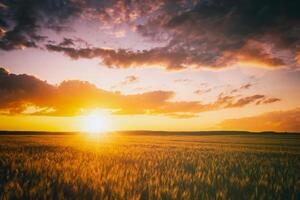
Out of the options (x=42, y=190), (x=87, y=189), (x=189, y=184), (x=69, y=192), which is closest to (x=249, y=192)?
(x=189, y=184)

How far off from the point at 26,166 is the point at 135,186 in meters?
4.01

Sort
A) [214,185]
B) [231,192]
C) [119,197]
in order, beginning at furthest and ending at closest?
[214,185] → [231,192] → [119,197]

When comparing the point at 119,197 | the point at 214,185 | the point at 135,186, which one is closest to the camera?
the point at 119,197

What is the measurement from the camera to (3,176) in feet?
19.1

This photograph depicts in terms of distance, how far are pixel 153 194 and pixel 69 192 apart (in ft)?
4.99

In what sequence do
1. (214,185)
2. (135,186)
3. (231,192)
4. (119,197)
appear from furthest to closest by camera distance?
(214,185), (231,192), (135,186), (119,197)

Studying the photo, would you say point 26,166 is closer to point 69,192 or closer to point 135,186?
point 69,192

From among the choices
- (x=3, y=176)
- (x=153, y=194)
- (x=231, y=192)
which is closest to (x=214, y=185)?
(x=231, y=192)

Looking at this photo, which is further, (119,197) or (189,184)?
(189,184)

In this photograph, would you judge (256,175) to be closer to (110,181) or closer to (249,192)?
(249,192)

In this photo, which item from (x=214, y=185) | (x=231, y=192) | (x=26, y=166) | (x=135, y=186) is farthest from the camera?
(x=26, y=166)

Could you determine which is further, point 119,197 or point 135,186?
point 135,186

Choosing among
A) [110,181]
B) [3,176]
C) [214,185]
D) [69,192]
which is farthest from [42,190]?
[214,185]

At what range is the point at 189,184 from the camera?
544 centimetres
